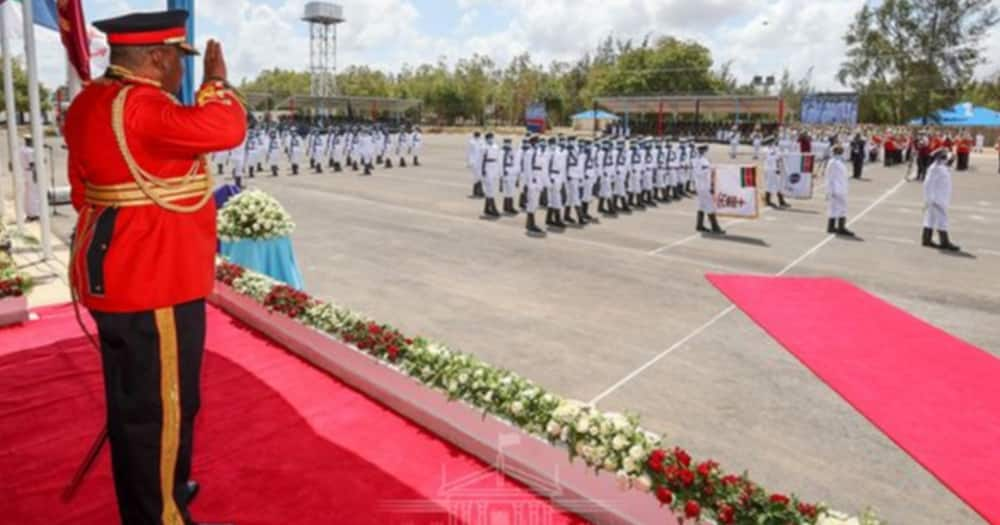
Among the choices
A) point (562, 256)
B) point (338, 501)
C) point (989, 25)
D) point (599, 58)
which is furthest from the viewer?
point (599, 58)

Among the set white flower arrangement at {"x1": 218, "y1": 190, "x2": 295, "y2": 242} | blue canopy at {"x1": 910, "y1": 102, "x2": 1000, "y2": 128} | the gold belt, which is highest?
blue canopy at {"x1": 910, "y1": 102, "x2": 1000, "y2": 128}

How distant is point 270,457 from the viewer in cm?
383

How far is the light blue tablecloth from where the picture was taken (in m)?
7.16

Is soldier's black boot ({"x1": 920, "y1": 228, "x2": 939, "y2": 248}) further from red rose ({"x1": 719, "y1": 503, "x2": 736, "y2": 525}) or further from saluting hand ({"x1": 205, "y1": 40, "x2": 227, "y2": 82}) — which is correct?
saluting hand ({"x1": 205, "y1": 40, "x2": 227, "y2": 82})

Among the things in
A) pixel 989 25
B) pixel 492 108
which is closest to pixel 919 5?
pixel 989 25

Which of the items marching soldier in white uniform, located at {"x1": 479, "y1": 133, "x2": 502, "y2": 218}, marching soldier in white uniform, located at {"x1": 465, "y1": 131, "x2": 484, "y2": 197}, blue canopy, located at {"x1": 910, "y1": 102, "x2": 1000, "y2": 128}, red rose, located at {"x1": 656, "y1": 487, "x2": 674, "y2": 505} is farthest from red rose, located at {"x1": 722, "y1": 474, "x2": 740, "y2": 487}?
blue canopy, located at {"x1": 910, "y1": 102, "x2": 1000, "y2": 128}

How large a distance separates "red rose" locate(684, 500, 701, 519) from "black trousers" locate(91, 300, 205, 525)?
2178 millimetres

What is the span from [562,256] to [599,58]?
276 feet

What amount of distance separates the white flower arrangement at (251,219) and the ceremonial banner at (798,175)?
14.4 meters

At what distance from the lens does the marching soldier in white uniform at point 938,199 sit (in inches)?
466

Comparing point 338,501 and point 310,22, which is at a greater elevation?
point 310,22

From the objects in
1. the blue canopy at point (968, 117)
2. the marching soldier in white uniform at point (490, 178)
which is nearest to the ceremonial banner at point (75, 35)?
the marching soldier in white uniform at point (490, 178)

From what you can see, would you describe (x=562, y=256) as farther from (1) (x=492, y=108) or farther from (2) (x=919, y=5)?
(1) (x=492, y=108)

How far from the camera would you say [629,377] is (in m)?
5.81
